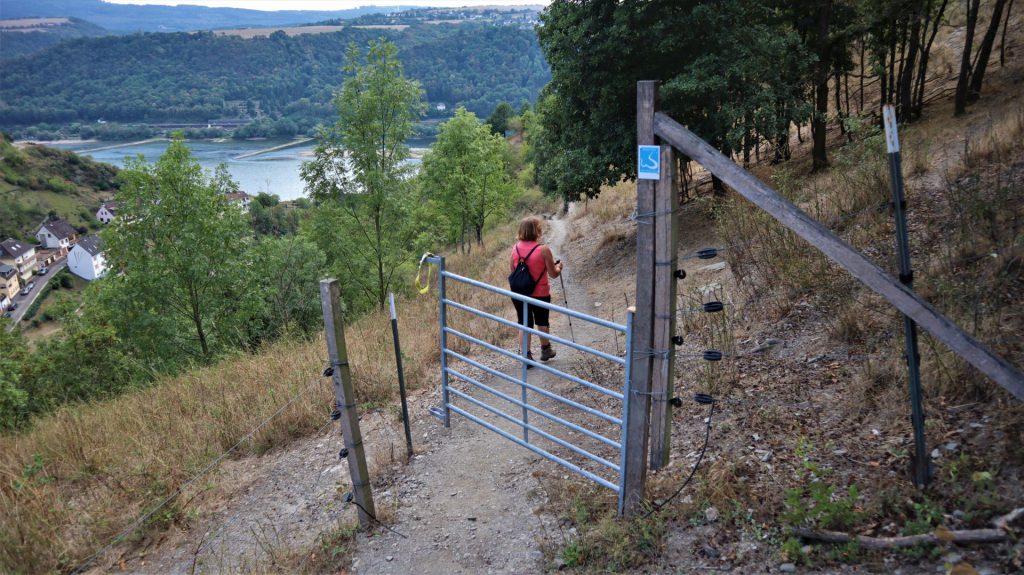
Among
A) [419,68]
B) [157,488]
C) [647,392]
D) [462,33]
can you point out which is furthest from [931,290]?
[462,33]

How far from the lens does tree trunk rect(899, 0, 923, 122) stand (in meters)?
11.3

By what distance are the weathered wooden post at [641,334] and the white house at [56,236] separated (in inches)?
3844

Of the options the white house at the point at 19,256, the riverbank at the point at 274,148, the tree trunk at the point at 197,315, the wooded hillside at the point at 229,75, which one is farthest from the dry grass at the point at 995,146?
the wooded hillside at the point at 229,75

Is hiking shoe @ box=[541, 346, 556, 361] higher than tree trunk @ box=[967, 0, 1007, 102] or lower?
lower

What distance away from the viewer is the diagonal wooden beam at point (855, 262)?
285 cm

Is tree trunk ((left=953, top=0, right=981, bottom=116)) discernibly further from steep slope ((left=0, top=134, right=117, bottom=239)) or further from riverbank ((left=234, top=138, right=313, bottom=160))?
riverbank ((left=234, top=138, right=313, bottom=160))

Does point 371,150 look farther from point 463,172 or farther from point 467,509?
point 467,509

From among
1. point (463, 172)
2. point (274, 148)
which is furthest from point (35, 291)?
point (463, 172)

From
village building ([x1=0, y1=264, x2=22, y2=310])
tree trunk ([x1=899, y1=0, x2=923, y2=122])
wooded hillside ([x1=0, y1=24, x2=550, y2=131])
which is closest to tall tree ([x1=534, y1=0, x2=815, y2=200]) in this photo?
tree trunk ([x1=899, y1=0, x2=923, y2=122])

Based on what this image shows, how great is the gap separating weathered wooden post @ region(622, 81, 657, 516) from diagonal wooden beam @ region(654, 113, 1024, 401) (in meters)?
0.12

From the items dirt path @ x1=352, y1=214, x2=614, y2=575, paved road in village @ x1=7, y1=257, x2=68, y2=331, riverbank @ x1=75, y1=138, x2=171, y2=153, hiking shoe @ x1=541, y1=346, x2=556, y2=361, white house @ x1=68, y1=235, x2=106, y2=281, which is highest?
hiking shoe @ x1=541, y1=346, x2=556, y2=361

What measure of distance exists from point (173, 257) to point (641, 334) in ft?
57.4

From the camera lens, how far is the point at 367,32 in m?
194

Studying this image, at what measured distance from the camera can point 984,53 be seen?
12109 millimetres
